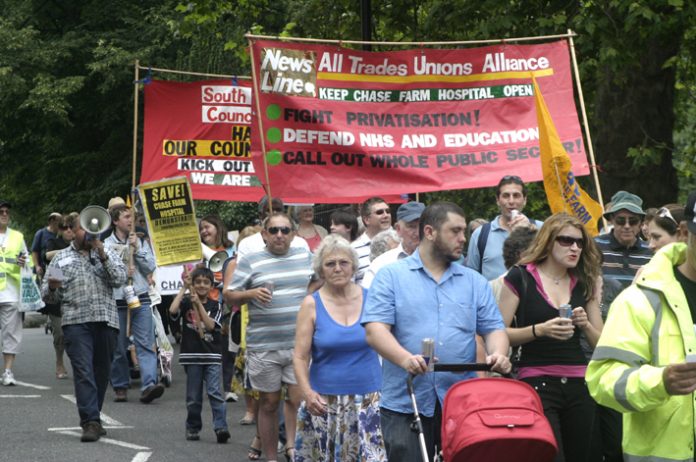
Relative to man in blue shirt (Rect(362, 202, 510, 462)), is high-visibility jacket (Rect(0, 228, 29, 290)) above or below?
above

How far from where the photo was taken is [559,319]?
6711 mm

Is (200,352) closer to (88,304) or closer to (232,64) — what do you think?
(88,304)

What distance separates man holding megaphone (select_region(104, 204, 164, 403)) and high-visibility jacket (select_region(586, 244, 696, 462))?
9984 mm

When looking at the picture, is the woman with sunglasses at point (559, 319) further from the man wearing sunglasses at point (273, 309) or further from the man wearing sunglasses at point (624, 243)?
the man wearing sunglasses at point (273, 309)

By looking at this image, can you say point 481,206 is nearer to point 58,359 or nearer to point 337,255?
→ point 58,359

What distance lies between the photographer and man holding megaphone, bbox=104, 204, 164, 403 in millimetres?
14289

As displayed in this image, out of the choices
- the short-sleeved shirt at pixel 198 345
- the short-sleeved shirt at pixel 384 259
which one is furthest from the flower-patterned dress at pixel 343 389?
the short-sleeved shirt at pixel 198 345

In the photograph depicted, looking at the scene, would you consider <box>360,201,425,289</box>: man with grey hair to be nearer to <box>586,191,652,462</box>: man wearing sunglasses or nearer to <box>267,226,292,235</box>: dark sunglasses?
<box>267,226,292,235</box>: dark sunglasses

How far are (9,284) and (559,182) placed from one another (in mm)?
7916

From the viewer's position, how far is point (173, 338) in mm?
22406

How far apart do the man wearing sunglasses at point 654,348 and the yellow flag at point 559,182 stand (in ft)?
18.5

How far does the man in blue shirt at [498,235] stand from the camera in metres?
9.25

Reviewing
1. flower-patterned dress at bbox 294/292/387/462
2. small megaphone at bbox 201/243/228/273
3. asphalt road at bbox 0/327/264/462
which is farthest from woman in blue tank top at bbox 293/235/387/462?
small megaphone at bbox 201/243/228/273

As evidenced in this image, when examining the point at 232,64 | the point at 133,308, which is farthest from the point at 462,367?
the point at 232,64
